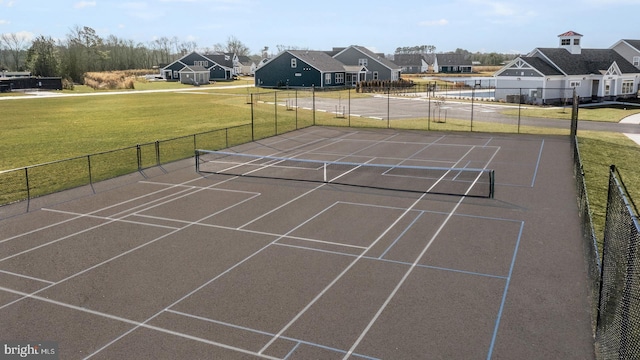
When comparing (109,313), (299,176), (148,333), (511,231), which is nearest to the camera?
(148,333)

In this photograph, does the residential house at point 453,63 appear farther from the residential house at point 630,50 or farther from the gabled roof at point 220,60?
the residential house at point 630,50

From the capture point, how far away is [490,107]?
58.8 meters

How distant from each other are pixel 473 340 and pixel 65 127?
43677 mm

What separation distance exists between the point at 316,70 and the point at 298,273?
7665 cm

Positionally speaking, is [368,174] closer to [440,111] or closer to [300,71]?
[440,111]

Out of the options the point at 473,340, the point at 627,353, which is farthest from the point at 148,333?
the point at 627,353

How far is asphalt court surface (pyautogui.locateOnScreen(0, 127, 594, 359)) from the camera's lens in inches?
407

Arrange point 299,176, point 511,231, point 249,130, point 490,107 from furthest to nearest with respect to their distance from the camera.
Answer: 1. point 490,107
2. point 249,130
3. point 299,176
4. point 511,231

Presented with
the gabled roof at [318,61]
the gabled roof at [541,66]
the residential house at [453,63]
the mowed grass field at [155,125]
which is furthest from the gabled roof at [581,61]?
the residential house at [453,63]

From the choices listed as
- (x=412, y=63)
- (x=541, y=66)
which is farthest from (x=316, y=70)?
(x=412, y=63)

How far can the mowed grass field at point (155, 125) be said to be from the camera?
1153 inches

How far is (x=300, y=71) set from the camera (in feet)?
293

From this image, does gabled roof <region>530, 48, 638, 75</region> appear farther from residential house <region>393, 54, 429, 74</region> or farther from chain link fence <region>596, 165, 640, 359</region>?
residential house <region>393, 54, 429, 74</region>

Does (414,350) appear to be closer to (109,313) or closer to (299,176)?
→ (109,313)
